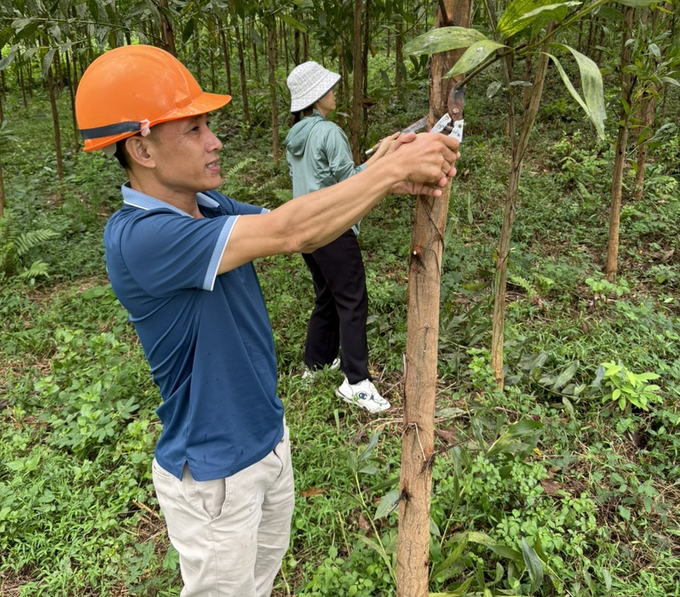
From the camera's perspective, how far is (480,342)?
3.23m

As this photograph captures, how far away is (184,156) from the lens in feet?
4.49

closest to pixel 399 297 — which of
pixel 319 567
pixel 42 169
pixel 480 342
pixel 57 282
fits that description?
pixel 480 342

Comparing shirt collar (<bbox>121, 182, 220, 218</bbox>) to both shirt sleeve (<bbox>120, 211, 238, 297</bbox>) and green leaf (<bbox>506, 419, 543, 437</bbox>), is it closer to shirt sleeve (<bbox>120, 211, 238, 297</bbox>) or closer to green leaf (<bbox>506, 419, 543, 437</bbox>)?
shirt sleeve (<bbox>120, 211, 238, 297</bbox>)

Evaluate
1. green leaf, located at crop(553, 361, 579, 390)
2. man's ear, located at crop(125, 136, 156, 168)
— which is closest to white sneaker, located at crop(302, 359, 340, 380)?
green leaf, located at crop(553, 361, 579, 390)

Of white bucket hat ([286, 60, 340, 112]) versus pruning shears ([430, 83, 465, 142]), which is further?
white bucket hat ([286, 60, 340, 112])

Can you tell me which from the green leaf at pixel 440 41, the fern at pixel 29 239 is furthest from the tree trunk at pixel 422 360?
Answer: the fern at pixel 29 239

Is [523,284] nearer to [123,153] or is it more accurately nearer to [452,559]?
[452,559]

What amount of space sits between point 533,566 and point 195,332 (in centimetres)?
→ 148

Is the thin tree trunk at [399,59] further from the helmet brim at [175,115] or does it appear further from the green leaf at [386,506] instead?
the green leaf at [386,506]

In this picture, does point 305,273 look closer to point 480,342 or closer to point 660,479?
point 480,342

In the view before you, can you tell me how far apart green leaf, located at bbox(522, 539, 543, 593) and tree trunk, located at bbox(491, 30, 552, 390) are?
1009 mm

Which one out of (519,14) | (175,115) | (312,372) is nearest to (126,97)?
(175,115)

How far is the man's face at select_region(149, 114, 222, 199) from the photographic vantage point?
4.41 feet

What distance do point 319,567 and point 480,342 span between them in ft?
5.86
